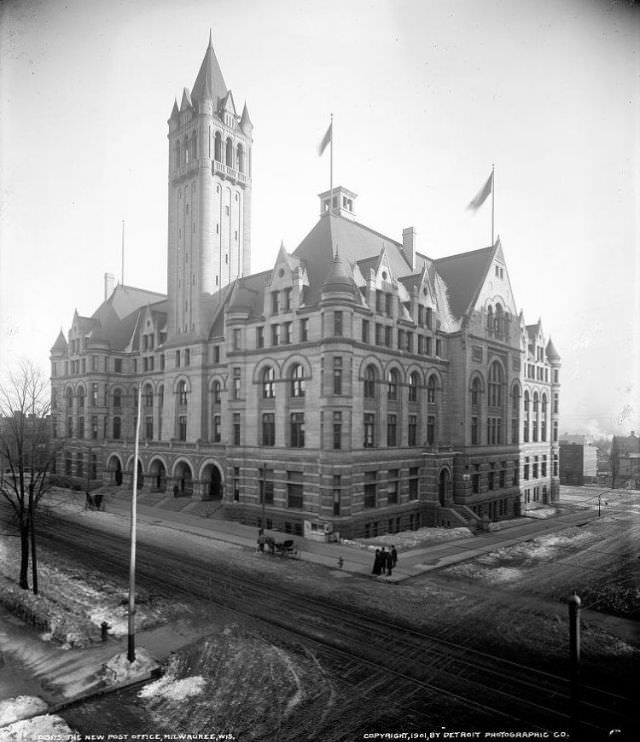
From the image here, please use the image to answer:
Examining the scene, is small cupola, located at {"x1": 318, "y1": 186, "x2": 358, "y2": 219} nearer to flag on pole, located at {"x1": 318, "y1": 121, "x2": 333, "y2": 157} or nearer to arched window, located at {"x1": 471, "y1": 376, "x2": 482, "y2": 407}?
flag on pole, located at {"x1": 318, "y1": 121, "x2": 333, "y2": 157}

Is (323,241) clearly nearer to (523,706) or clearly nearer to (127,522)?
(127,522)

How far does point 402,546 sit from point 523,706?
2131cm

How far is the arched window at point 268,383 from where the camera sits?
42.0m

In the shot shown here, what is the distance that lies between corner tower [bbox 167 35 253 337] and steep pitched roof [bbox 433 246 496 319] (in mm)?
21477

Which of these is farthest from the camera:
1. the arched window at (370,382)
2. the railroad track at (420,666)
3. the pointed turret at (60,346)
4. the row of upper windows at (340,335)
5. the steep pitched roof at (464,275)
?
the pointed turret at (60,346)

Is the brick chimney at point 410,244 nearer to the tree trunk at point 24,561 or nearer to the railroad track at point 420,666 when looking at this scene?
the railroad track at point 420,666

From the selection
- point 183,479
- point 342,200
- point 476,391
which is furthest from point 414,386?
point 183,479

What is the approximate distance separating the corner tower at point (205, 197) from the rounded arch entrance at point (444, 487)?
26.8 m

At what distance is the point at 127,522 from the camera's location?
137 ft

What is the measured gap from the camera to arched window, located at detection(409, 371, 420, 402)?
1766 inches

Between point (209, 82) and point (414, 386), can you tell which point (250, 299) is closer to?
point (414, 386)

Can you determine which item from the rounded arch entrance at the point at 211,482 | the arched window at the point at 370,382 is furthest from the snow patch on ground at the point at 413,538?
the rounded arch entrance at the point at 211,482

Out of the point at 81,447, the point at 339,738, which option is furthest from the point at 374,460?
the point at 81,447

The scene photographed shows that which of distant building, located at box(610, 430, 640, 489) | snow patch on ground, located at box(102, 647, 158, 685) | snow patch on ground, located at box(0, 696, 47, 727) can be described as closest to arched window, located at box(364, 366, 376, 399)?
snow patch on ground, located at box(102, 647, 158, 685)
